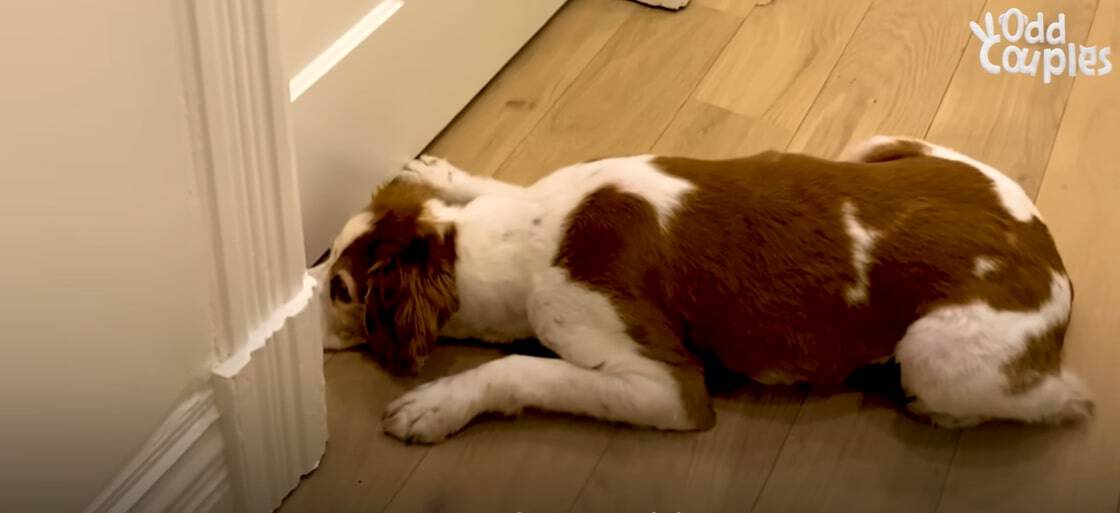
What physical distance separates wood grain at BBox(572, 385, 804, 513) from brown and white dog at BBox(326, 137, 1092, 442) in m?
0.03

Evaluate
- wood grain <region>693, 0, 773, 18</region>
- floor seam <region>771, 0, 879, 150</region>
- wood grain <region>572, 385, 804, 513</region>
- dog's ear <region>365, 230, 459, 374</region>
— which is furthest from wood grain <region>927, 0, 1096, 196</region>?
dog's ear <region>365, 230, 459, 374</region>

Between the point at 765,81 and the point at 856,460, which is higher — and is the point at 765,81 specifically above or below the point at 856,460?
above

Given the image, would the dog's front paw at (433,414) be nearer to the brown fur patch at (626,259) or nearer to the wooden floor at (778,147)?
the wooden floor at (778,147)

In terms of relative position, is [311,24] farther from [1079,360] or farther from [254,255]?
[1079,360]

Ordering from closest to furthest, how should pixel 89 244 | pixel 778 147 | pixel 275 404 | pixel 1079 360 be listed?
pixel 89 244 → pixel 275 404 → pixel 1079 360 → pixel 778 147

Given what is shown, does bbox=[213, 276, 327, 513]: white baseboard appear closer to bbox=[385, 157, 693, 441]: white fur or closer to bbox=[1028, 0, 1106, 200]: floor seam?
bbox=[385, 157, 693, 441]: white fur

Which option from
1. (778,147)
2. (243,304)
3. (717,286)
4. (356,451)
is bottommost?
(356,451)

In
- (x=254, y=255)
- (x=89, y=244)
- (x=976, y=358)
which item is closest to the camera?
(x=89, y=244)

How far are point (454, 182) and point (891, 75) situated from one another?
84cm

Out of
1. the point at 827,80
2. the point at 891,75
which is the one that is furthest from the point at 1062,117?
the point at 827,80

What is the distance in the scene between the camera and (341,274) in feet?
5.22

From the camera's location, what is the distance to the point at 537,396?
1.57 m

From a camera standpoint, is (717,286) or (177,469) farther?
(717,286)

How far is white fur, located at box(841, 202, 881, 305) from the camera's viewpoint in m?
1.52
